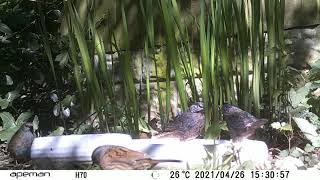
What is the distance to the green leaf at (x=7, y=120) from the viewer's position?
179 cm

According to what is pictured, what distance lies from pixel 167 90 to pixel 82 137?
1.00 ft

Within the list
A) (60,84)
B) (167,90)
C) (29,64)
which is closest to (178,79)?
(167,90)

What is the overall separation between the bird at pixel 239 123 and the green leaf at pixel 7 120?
74 cm

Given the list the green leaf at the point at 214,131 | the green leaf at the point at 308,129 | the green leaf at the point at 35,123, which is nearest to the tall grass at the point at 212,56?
the green leaf at the point at 214,131

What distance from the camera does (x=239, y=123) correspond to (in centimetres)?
150

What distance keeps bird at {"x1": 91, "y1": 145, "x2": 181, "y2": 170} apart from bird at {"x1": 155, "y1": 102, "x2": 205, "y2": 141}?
106 millimetres

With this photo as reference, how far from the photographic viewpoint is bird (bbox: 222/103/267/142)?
1.50 metres

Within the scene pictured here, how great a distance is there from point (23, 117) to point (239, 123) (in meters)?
0.78

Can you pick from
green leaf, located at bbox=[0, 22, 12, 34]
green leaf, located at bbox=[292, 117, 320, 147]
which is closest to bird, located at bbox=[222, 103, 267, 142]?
green leaf, located at bbox=[292, 117, 320, 147]

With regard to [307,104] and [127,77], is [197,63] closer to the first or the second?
[127,77]

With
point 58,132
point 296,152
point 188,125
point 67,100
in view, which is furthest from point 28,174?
point 296,152

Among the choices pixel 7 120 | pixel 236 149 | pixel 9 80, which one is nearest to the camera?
pixel 236 149

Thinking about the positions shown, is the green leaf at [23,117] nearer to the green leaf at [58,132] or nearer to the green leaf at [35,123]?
the green leaf at [35,123]

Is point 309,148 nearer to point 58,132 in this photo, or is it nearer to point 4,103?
point 58,132
